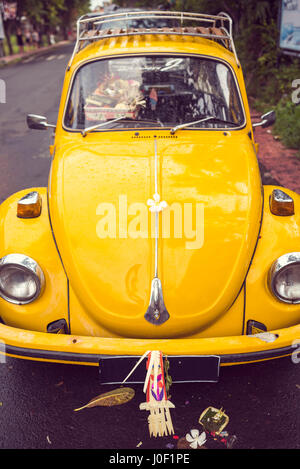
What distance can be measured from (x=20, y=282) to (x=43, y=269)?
0.15 meters

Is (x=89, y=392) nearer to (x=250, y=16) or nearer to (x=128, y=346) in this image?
(x=128, y=346)

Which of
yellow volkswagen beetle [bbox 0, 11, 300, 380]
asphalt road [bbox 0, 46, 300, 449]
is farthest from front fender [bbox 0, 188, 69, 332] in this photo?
asphalt road [bbox 0, 46, 300, 449]

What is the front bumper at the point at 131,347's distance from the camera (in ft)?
7.76

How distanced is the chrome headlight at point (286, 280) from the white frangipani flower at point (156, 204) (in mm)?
756

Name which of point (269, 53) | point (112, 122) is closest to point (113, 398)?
point (112, 122)

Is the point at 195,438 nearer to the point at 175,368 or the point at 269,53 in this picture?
the point at 175,368

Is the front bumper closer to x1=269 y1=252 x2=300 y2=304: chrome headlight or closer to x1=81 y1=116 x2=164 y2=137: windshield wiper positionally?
x1=269 y1=252 x2=300 y2=304: chrome headlight

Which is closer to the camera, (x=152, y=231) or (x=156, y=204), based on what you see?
(x=152, y=231)

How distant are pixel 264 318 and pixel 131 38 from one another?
8.86 ft

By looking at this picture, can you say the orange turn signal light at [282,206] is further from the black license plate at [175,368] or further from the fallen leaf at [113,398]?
the fallen leaf at [113,398]

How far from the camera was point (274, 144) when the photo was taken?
8.08m

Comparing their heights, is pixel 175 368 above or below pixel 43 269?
below

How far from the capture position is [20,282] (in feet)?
8.55
